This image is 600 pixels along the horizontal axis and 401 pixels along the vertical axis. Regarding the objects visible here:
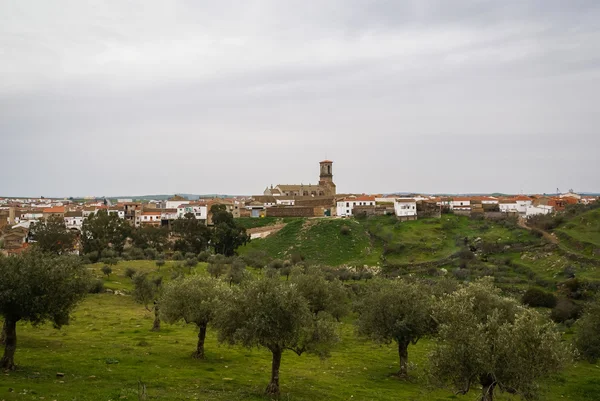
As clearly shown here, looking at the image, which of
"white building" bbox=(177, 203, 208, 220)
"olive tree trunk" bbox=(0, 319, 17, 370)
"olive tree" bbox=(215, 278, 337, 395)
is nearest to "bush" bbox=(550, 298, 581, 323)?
"olive tree" bbox=(215, 278, 337, 395)

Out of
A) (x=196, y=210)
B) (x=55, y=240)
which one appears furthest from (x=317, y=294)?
(x=196, y=210)

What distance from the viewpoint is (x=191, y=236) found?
93938mm

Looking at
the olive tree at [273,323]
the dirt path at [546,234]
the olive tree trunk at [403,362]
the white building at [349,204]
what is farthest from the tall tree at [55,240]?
the dirt path at [546,234]

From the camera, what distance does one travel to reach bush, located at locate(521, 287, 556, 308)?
56531 mm

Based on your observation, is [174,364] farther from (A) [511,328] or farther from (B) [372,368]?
(A) [511,328]

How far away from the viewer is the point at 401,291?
31.8 metres

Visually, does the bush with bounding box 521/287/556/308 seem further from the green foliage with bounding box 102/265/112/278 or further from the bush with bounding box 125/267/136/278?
the green foliage with bounding box 102/265/112/278

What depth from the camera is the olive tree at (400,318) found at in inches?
1188

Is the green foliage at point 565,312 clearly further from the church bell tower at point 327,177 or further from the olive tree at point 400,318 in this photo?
the church bell tower at point 327,177

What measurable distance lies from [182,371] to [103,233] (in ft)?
218

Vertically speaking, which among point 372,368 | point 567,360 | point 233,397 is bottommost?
point 372,368

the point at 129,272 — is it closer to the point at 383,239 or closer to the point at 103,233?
the point at 103,233

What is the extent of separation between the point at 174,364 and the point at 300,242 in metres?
72.3

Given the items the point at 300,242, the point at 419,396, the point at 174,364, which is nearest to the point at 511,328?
the point at 419,396
